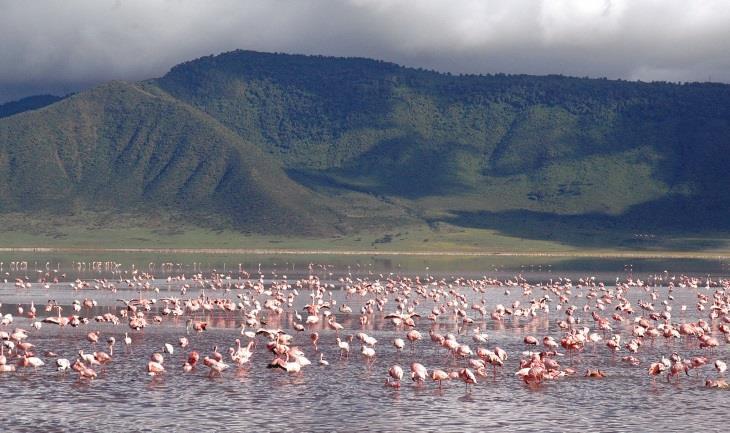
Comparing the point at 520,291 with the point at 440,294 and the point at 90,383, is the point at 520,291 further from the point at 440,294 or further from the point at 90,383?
the point at 90,383

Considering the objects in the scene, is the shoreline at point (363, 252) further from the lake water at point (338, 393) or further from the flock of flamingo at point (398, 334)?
the lake water at point (338, 393)

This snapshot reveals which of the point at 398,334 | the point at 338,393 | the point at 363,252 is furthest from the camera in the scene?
the point at 363,252

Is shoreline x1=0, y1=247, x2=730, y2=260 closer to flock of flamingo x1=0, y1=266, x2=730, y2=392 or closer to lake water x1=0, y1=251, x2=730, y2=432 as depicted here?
flock of flamingo x1=0, y1=266, x2=730, y2=392

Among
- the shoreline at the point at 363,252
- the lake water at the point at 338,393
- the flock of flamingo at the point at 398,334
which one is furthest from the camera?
the shoreline at the point at 363,252

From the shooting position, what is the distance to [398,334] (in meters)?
50.0

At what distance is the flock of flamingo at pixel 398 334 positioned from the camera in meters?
36.6

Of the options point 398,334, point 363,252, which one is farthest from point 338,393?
point 363,252

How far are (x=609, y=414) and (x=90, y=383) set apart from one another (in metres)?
14.3

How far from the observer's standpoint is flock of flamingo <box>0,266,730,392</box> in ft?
120

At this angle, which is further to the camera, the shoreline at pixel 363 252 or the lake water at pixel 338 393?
the shoreline at pixel 363 252

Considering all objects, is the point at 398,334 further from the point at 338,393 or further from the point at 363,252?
the point at 363,252

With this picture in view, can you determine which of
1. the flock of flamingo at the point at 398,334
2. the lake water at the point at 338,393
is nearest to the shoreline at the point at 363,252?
the flock of flamingo at the point at 398,334

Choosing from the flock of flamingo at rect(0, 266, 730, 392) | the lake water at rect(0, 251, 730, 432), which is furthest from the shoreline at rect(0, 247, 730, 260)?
the lake water at rect(0, 251, 730, 432)

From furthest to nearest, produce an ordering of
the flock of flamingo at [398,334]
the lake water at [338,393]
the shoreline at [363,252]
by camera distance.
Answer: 1. the shoreline at [363,252]
2. the flock of flamingo at [398,334]
3. the lake water at [338,393]
